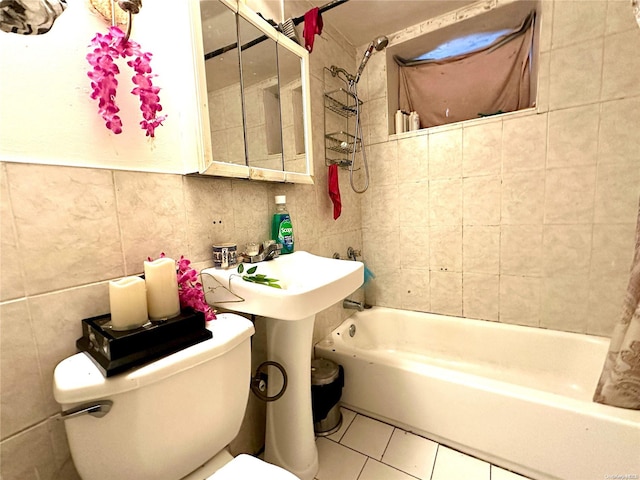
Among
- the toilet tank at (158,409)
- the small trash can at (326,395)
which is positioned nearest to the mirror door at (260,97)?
the toilet tank at (158,409)

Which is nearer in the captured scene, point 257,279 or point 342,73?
point 257,279

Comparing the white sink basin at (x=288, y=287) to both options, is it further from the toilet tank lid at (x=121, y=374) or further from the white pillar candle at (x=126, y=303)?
the white pillar candle at (x=126, y=303)

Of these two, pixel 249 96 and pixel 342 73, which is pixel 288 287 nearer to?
pixel 249 96

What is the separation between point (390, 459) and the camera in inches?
46.6

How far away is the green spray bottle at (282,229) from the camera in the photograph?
47.0 inches

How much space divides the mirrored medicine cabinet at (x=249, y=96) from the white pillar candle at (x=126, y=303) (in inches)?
16.1

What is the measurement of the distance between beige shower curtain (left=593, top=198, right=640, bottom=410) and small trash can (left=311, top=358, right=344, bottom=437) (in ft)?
3.32

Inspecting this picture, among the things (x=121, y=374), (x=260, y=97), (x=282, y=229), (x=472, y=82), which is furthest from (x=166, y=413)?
(x=472, y=82)

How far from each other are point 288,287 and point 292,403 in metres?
0.44

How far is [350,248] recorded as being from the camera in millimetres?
1827

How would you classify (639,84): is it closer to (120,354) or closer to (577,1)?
(577,1)

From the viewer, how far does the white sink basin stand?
0.76m

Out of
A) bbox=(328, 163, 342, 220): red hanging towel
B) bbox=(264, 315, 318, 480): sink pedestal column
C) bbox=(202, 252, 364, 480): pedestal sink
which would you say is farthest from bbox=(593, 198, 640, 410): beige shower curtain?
bbox=(328, 163, 342, 220): red hanging towel

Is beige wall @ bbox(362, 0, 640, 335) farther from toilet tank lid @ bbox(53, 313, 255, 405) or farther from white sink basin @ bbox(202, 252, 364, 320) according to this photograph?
toilet tank lid @ bbox(53, 313, 255, 405)
